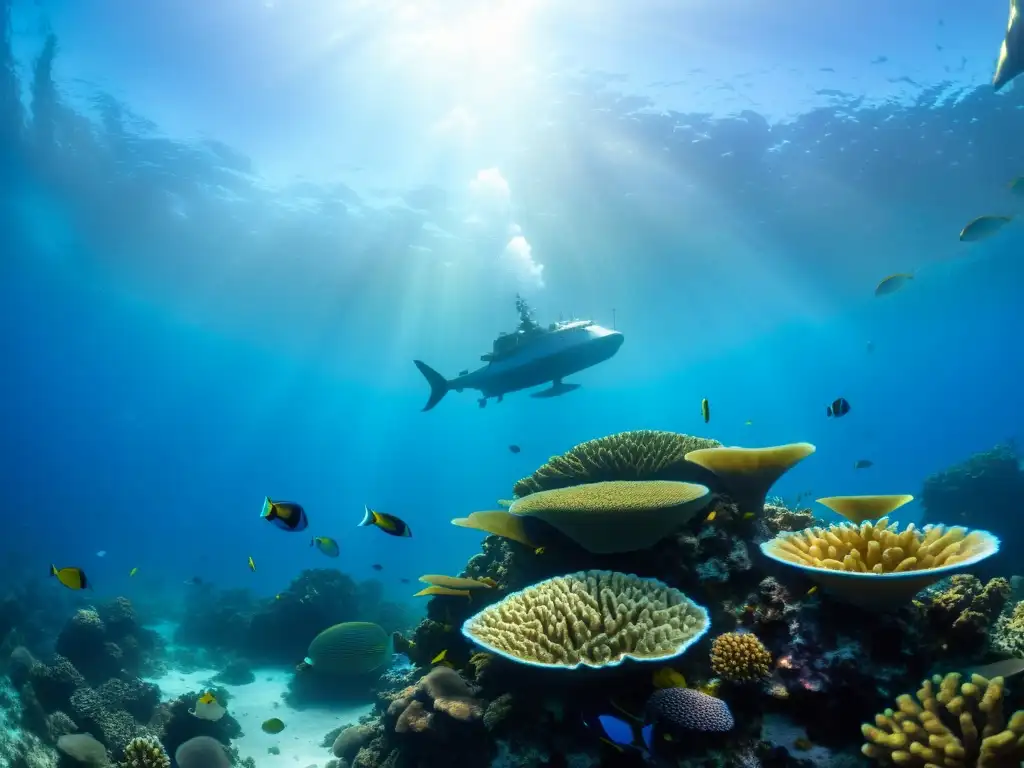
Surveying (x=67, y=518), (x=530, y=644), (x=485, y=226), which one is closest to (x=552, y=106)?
(x=485, y=226)

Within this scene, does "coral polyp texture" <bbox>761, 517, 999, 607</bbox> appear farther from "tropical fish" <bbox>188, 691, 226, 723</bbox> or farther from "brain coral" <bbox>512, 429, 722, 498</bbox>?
"tropical fish" <bbox>188, 691, 226, 723</bbox>

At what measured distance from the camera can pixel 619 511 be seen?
13.5ft

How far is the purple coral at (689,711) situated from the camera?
319 centimetres

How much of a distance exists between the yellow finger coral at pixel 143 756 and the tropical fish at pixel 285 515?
3649mm

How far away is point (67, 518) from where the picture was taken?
101625 mm

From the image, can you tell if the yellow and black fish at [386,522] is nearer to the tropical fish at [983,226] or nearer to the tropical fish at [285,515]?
the tropical fish at [285,515]

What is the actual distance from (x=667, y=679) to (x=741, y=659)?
0.53 meters

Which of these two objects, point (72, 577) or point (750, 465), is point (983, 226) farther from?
point (72, 577)

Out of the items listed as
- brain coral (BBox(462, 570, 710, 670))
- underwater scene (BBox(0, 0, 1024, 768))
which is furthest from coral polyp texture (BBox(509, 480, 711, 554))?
brain coral (BBox(462, 570, 710, 670))

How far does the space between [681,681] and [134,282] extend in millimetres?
47857

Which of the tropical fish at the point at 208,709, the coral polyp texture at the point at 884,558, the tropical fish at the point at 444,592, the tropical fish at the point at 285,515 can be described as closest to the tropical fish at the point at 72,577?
the tropical fish at the point at 208,709

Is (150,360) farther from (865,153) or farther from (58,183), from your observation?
(865,153)

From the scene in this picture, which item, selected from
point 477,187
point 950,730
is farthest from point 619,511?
point 477,187

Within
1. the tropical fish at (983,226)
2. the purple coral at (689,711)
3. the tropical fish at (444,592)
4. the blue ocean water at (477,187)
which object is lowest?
the purple coral at (689,711)
